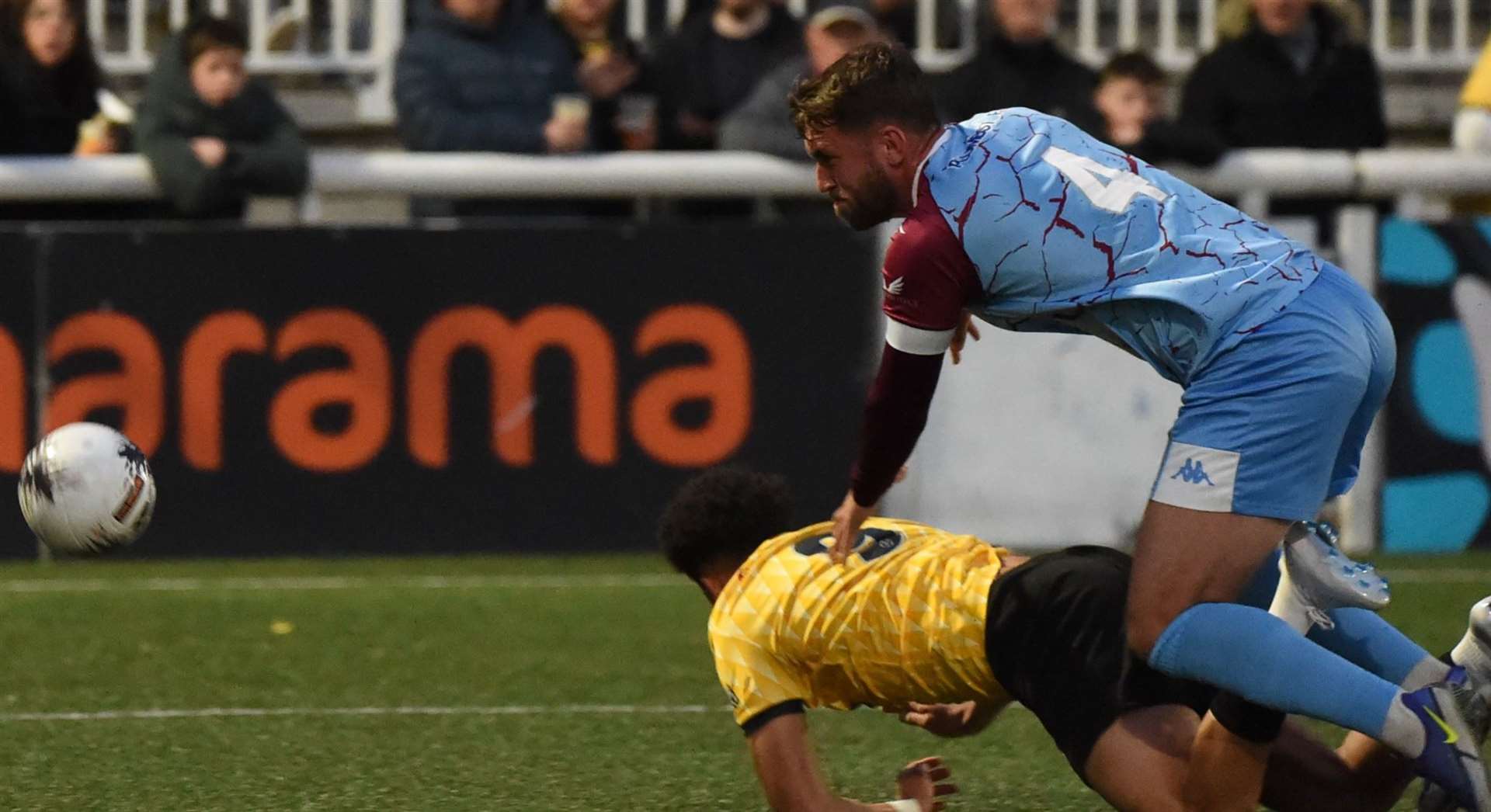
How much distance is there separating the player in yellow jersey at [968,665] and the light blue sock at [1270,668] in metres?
0.15

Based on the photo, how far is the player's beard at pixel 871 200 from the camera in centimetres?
484

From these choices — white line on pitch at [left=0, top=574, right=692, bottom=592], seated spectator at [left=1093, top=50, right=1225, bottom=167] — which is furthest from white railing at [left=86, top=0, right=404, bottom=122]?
seated spectator at [left=1093, top=50, right=1225, bottom=167]

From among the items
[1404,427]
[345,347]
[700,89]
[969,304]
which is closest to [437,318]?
[345,347]

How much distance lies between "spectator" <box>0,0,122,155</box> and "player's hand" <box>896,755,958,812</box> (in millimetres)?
5966

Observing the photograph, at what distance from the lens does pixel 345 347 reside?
9.62m

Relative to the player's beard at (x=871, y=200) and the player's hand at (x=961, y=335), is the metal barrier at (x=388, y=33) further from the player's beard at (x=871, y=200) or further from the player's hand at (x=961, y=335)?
the player's beard at (x=871, y=200)

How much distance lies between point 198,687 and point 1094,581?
3.25 metres

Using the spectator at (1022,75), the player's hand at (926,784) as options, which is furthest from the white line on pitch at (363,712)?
the spectator at (1022,75)

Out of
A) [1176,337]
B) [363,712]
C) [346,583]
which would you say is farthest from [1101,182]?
[346,583]

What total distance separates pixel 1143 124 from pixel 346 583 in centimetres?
349

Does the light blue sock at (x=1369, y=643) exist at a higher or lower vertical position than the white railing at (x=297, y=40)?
lower

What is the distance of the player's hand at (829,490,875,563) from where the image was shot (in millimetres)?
4797

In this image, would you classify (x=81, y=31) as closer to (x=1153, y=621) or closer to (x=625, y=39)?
(x=625, y=39)

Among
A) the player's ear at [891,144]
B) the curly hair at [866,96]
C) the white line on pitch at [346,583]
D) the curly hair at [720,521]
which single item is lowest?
the white line on pitch at [346,583]
